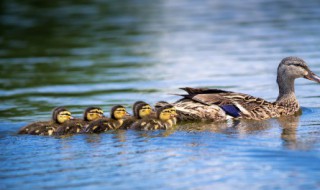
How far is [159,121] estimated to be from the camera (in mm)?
10945

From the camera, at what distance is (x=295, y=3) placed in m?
27.3

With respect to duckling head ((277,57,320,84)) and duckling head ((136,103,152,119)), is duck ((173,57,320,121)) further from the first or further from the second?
duckling head ((136,103,152,119))

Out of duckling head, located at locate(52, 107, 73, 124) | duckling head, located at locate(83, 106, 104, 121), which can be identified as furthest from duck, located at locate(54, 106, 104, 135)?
duckling head, located at locate(52, 107, 73, 124)

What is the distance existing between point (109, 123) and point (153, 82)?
15.7ft

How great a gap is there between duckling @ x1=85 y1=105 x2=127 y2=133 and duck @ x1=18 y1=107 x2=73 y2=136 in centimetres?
40

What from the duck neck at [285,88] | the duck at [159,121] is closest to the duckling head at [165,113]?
the duck at [159,121]

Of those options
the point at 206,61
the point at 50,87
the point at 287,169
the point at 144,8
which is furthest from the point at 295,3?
the point at 287,169

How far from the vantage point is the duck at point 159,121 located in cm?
1083

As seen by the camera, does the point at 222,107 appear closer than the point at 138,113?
No

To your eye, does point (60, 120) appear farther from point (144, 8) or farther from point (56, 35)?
point (144, 8)

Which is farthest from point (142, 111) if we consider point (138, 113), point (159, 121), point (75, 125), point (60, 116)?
point (60, 116)

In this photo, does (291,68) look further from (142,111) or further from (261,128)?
(142,111)

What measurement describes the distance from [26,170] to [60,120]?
1.94m

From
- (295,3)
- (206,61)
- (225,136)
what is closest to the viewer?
(225,136)
